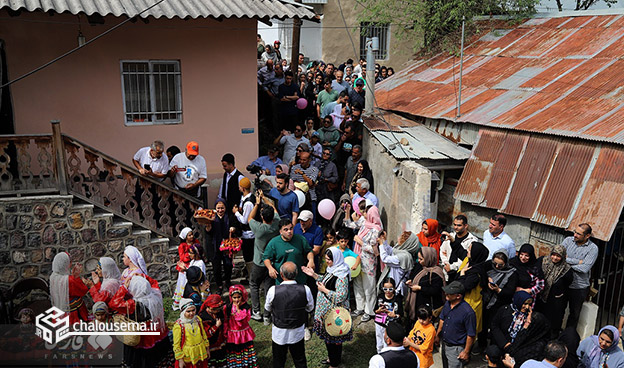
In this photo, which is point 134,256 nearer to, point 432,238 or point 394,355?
point 394,355

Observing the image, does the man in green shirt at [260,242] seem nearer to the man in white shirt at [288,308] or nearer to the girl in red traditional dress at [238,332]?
the girl in red traditional dress at [238,332]

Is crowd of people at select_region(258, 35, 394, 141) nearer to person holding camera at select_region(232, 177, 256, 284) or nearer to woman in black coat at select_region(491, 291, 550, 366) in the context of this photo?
person holding camera at select_region(232, 177, 256, 284)

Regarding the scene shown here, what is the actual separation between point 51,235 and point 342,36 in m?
14.6

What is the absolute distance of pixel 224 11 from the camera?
30.9 ft

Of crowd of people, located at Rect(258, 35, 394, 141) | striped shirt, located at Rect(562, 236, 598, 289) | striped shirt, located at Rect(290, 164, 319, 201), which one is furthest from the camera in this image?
crowd of people, located at Rect(258, 35, 394, 141)

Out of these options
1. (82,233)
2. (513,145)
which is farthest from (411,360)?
(82,233)

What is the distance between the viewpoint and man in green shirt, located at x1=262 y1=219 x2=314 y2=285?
286 inches

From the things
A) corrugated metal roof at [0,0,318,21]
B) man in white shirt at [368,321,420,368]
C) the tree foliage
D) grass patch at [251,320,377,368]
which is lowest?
grass patch at [251,320,377,368]

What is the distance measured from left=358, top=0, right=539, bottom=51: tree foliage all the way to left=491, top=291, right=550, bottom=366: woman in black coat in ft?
28.4

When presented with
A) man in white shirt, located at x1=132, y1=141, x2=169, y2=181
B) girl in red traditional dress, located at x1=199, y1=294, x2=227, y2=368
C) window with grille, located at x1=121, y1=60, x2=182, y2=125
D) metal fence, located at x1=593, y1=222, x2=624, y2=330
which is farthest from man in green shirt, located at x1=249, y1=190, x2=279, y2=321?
metal fence, located at x1=593, y1=222, x2=624, y2=330

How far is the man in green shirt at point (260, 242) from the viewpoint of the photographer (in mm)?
7809

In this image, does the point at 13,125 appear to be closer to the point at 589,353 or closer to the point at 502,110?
the point at 502,110

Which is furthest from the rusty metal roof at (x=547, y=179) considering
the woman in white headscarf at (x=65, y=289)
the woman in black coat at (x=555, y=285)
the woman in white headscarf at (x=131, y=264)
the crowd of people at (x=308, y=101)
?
the woman in white headscarf at (x=65, y=289)

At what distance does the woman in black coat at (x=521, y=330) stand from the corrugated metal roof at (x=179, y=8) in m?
6.22
